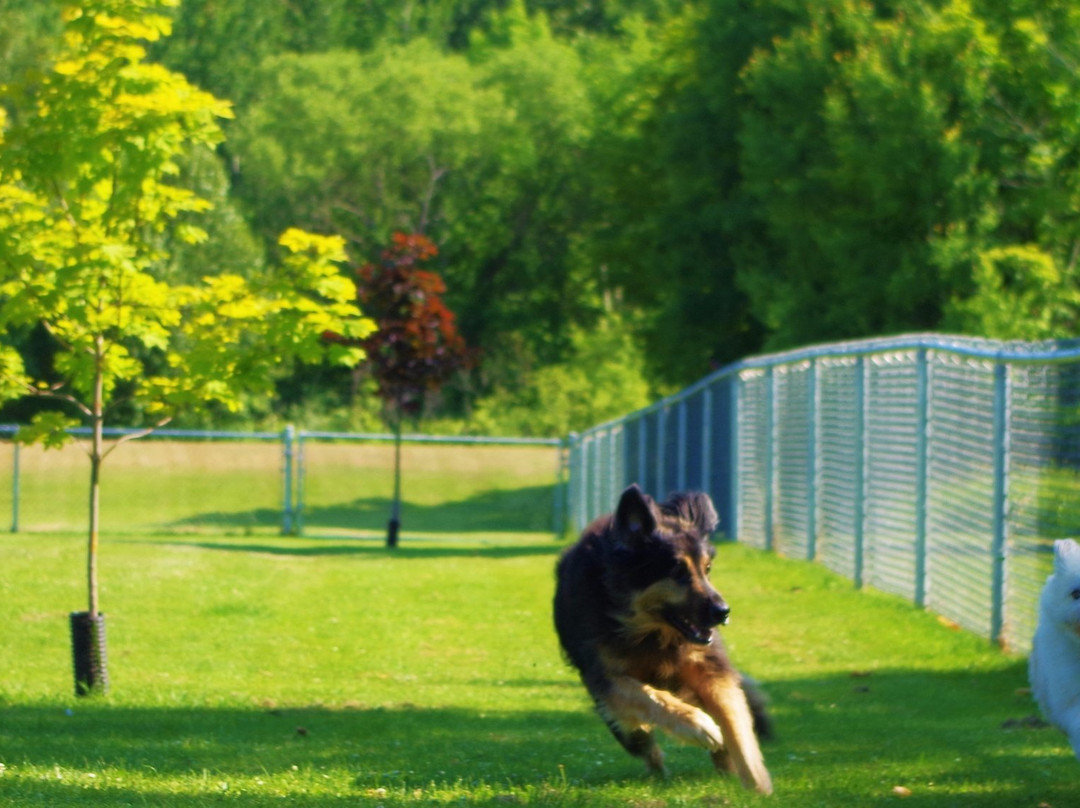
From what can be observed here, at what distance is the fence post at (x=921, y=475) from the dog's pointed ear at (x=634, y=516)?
7.20 m

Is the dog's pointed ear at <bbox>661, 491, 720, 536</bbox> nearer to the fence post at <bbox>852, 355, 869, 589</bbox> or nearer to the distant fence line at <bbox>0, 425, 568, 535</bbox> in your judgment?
the fence post at <bbox>852, 355, 869, 589</bbox>

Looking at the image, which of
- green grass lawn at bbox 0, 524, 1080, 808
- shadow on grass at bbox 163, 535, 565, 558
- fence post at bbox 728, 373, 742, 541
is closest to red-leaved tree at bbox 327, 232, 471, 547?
shadow on grass at bbox 163, 535, 565, 558

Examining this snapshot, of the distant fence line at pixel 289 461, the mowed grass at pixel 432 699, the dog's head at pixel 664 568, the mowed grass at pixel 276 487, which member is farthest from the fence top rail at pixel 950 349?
the mowed grass at pixel 276 487

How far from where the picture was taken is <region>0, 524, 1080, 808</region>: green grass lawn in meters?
6.76

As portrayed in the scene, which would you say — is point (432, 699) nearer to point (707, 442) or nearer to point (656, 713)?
point (656, 713)

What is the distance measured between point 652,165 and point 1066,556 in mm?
36506

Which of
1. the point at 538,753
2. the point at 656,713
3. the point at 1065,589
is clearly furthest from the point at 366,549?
the point at 1065,589

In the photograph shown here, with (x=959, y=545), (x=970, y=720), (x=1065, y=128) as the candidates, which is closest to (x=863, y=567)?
(x=959, y=545)

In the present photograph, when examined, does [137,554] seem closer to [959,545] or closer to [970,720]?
[959,545]

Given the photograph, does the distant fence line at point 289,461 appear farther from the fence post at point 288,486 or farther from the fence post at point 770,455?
the fence post at point 770,455

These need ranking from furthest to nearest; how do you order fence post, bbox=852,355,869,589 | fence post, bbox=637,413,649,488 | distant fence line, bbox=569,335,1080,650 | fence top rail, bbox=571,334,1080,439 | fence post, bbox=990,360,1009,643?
fence post, bbox=637,413,649,488 < fence post, bbox=852,355,869,589 < fence post, bbox=990,360,1009,643 < distant fence line, bbox=569,335,1080,650 < fence top rail, bbox=571,334,1080,439

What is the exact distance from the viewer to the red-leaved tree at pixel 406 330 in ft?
92.1

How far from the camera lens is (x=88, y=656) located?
1058 centimetres

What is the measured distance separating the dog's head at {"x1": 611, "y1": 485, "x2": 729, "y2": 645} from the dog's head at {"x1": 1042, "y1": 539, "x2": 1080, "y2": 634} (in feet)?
4.45
